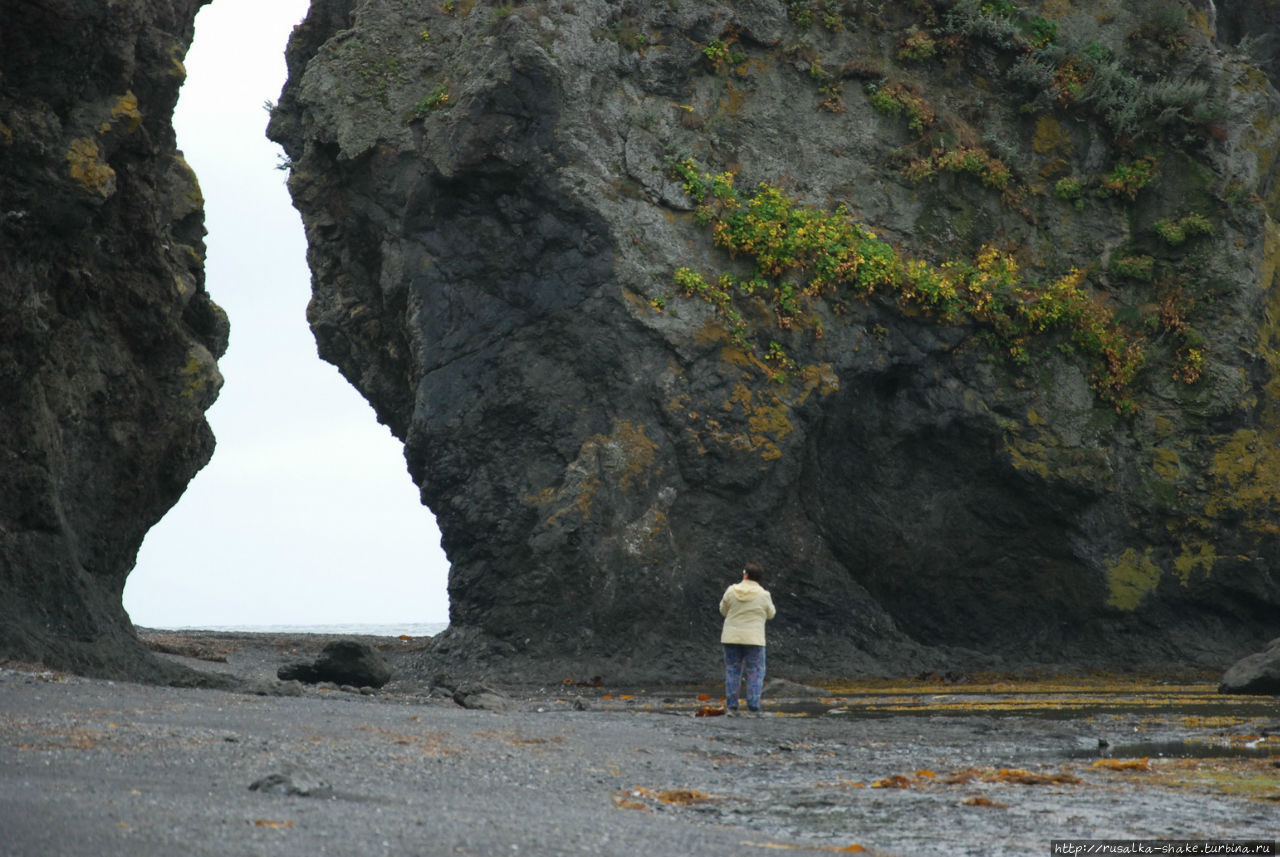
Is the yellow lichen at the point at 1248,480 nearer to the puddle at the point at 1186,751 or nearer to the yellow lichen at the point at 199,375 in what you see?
the puddle at the point at 1186,751

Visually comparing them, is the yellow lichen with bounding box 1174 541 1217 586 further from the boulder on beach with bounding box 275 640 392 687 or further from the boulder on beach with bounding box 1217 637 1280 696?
the boulder on beach with bounding box 275 640 392 687

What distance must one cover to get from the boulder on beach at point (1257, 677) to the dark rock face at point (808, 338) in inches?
223

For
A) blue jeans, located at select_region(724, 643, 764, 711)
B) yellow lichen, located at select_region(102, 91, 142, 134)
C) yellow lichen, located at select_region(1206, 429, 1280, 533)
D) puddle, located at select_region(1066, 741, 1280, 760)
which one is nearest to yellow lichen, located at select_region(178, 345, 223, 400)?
yellow lichen, located at select_region(102, 91, 142, 134)

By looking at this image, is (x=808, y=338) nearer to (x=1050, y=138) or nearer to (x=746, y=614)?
(x=1050, y=138)

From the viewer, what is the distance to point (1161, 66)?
25.2 m

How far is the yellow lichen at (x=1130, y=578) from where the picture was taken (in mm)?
21812

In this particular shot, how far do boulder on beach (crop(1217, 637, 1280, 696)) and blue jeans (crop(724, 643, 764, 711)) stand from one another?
659cm

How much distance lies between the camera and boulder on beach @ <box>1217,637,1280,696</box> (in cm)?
1541

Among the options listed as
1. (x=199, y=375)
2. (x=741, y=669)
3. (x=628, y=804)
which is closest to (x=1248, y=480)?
(x=741, y=669)

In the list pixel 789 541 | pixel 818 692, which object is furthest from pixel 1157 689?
pixel 789 541

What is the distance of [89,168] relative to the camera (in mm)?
12898

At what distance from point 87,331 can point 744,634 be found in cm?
860

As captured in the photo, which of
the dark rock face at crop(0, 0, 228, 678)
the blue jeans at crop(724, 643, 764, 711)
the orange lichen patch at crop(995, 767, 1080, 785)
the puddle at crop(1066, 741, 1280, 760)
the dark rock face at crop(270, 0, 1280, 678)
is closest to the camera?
the orange lichen patch at crop(995, 767, 1080, 785)

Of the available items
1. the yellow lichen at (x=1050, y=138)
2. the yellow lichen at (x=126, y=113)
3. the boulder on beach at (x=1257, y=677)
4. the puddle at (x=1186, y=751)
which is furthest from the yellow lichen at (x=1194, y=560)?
the yellow lichen at (x=126, y=113)
